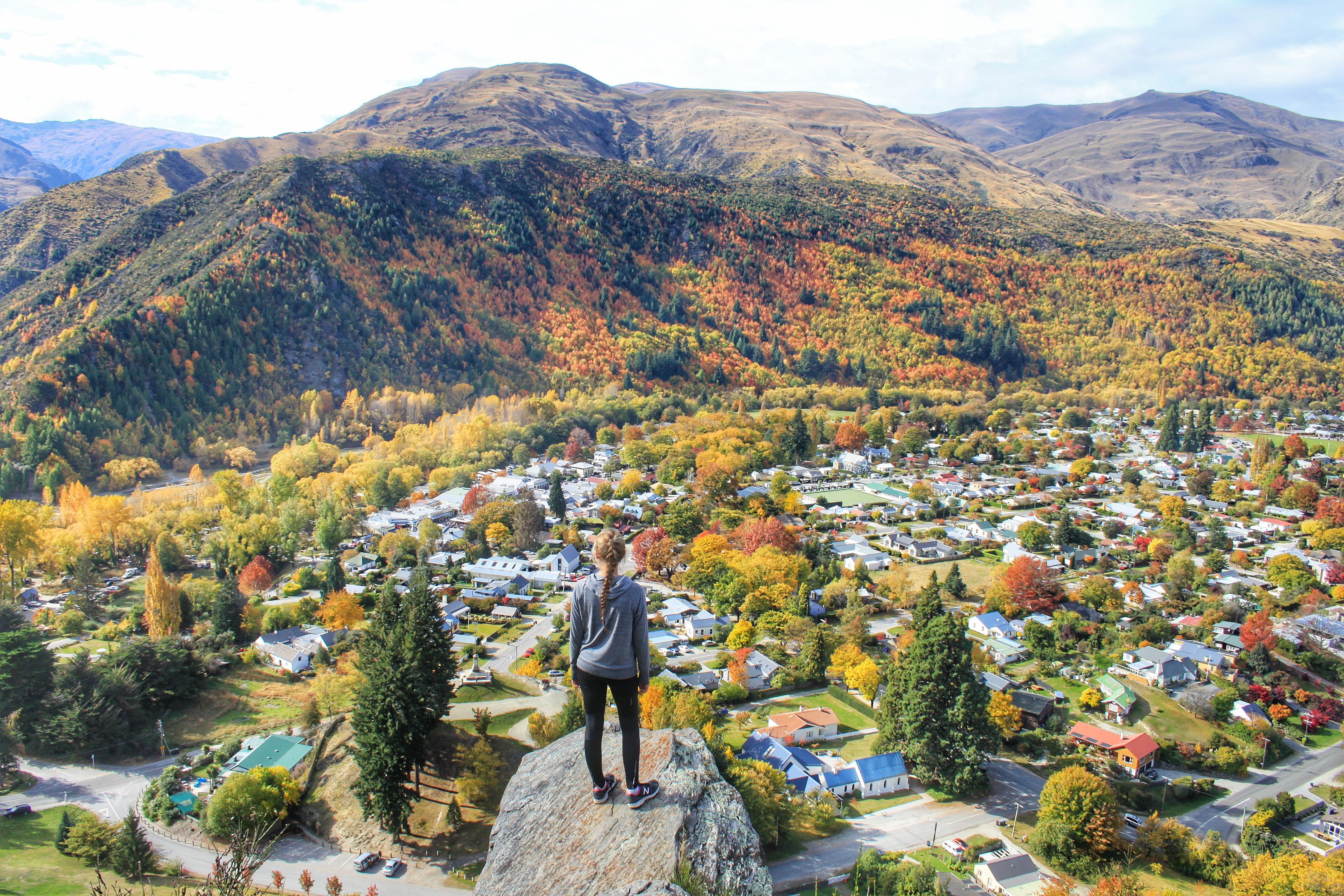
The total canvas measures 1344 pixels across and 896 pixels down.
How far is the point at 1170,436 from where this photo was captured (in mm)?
62375

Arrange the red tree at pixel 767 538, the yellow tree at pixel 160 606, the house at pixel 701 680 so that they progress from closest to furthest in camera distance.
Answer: the house at pixel 701 680 < the yellow tree at pixel 160 606 < the red tree at pixel 767 538

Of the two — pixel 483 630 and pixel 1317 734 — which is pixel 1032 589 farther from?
pixel 483 630

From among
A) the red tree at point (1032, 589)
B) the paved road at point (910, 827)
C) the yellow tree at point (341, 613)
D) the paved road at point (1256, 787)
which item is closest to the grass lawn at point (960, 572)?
the red tree at point (1032, 589)

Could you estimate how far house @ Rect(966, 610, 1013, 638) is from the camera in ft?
95.8

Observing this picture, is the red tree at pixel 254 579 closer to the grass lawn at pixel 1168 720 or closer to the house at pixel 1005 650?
the house at pixel 1005 650

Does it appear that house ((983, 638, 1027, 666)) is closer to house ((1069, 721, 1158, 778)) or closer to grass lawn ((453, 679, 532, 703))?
house ((1069, 721, 1158, 778))

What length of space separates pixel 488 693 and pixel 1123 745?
18.6 m

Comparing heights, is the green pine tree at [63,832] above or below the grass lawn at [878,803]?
above

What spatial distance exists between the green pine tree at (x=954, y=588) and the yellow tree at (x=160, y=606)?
98.9 ft

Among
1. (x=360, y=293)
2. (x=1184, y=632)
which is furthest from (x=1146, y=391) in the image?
(x=360, y=293)

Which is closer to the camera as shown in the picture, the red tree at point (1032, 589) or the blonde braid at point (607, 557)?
the blonde braid at point (607, 557)

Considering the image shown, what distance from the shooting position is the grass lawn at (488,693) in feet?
78.6

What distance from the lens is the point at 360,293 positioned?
77.9m

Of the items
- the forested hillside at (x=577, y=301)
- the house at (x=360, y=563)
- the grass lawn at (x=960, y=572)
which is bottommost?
the house at (x=360, y=563)
